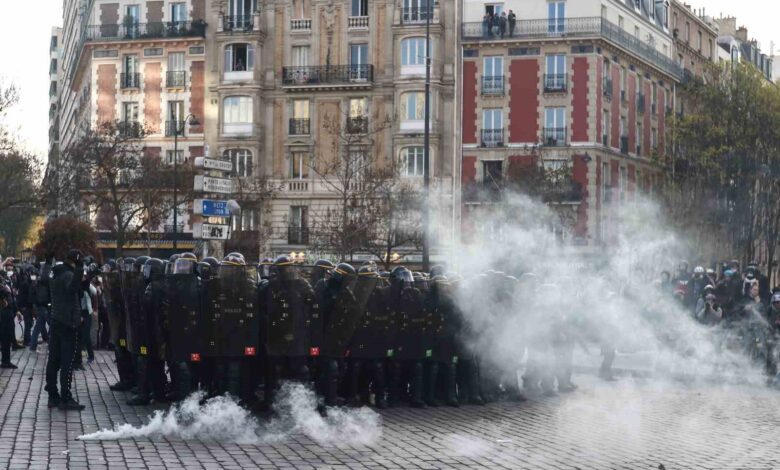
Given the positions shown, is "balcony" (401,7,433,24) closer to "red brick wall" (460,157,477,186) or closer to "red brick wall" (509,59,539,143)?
"red brick wall" (509,59,539,143)

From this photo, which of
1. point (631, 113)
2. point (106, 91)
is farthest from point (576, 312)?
point (106, 91)

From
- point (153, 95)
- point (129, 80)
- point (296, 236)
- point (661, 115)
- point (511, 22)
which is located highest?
point (511, 22)

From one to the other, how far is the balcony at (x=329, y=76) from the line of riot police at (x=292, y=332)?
4263cm

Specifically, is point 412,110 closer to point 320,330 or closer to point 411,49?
point 411,49

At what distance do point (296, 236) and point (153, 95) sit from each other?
10.4 meters

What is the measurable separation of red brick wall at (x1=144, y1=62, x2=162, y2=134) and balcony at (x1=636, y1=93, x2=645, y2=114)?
23517 mm

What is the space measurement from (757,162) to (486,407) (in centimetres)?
3851

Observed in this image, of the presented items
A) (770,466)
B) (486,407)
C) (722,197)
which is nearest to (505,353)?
(486,407)

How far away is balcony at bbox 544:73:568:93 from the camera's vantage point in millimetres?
57750

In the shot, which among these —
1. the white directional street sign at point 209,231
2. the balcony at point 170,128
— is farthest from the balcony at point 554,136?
the white directional street sign at point 209,231

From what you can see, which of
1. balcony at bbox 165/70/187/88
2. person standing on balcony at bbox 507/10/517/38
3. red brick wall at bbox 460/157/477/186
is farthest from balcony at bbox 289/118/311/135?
person standing on balcony at bbox 507/10/517/38

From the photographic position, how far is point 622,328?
20.6 m

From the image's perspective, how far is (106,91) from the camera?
64000mm

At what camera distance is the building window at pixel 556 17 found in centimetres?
5862
